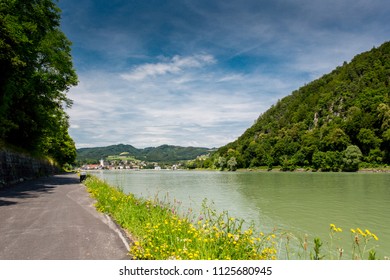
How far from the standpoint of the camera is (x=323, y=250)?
1039 centimetres

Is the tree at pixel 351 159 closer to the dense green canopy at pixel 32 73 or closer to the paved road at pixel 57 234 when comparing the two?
the dense green canopy at pixel 32 73

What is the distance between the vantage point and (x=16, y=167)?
27031mm

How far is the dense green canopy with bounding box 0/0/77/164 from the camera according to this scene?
834 inches

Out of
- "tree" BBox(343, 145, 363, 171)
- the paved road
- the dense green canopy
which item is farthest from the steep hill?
the paved road

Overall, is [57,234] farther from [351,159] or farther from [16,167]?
[351,159]

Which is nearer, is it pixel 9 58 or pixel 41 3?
pixel 9 58

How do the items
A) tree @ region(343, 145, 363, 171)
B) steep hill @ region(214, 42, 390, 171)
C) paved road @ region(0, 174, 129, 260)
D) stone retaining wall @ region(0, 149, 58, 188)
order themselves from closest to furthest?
paved road @ region(0, 174, 129, 260)
stone retaining wall @ region(0, 149, 58, 188)
tree @ region(343, 145, 363, 171)
steep hill @ region(214, 42, 390, 171)

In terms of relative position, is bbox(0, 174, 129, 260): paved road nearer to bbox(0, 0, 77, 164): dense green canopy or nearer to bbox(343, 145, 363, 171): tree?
bbox(0, 0, 77, 164): dense green canopy

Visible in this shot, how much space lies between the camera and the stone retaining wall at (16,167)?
2300 centimetres

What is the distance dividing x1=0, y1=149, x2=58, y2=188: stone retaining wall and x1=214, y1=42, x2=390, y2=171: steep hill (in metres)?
90.9

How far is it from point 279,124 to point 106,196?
189 meters

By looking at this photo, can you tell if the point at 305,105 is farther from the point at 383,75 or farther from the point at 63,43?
the point at 63,43

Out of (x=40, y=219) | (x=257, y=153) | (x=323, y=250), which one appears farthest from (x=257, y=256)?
(x=257, y=153)

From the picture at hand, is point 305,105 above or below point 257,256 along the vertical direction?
above
